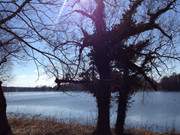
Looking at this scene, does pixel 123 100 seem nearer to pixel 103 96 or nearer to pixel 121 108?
pixel 121 108

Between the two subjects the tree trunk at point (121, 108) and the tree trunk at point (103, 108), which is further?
the tree trunk at point (121, 108)

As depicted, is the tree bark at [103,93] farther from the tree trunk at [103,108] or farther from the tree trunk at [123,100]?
the tree trunk at [123,100]

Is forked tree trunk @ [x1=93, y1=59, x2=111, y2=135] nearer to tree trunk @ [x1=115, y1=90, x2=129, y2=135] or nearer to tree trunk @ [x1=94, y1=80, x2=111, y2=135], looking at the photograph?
tree trunk @ [x1=94, y1=80, x2=111, y2=135]

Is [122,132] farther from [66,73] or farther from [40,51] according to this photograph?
[40,51]

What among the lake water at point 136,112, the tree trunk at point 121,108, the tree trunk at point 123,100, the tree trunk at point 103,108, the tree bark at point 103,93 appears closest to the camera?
the tree bark at point 103,93

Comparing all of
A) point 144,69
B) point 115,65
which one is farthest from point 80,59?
point 144,69

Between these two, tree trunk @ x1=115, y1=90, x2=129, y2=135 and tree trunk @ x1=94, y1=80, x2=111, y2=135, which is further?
tree trunk @ x1=115, y1=90, x2=129, y2=135

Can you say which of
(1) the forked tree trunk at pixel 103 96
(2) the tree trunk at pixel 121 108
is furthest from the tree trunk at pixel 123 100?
(1) the forked tree trunk at pixel 103 96

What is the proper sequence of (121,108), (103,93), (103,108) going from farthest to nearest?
(121,108)
(103,108)
(103,93)

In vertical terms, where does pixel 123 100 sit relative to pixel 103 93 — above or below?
below

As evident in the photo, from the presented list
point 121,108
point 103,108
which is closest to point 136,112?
point 121,108

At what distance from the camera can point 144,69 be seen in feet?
57.3

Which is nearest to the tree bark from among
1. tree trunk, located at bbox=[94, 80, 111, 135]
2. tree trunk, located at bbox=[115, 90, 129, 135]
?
tree trunk, located at bbox=[94, 80, 111, 135]

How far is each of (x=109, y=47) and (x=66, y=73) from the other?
3971mm
